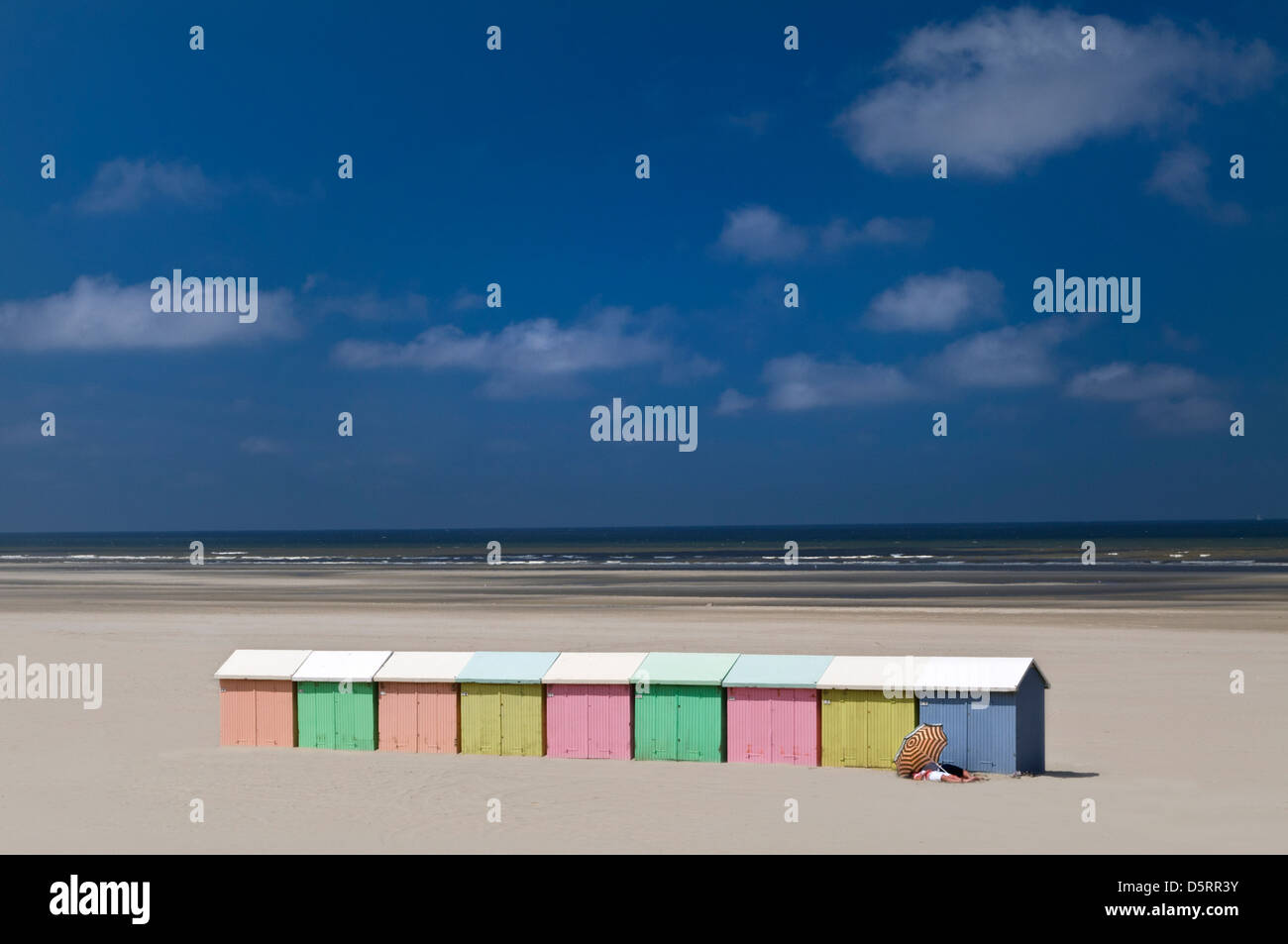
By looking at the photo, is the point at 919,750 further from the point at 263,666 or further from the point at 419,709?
the point at 263,666

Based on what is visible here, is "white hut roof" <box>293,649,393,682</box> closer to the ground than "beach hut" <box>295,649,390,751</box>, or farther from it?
farther from it

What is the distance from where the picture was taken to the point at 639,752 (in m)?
23.9

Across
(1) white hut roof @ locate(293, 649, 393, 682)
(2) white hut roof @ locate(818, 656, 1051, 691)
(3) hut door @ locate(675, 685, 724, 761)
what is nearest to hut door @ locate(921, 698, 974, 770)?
(2) white hut roof @ locate(818, 656, 1051, 691)

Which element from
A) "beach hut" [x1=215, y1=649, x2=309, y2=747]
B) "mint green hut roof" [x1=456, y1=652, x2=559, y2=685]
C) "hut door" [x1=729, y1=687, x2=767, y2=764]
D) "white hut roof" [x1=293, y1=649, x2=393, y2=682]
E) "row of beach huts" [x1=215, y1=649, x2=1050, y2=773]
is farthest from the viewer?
"beach hut" [x1=215, y1=649, x2=309, y2=747]

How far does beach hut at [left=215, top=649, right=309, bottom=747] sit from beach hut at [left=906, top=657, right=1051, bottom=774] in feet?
39.5

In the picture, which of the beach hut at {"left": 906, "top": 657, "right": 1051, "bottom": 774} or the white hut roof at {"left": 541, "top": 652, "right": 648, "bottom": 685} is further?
the white hut roof at {"left": 541, "top": 652, "right": 648, "bottom": 685}

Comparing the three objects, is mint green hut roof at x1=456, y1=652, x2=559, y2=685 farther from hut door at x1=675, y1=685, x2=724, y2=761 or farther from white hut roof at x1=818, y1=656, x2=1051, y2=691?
white hut roof at x1=818, y1=656, x2=1051, y2=691

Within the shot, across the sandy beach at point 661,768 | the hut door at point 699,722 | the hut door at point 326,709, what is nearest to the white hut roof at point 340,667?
the hut door at point 326,709

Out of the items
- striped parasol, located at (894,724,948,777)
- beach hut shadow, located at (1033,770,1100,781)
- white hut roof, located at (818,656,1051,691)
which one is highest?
white hut roof, located at (818,656,1051,691)

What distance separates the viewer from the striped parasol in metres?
21.8

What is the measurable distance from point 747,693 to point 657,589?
53.4 meters

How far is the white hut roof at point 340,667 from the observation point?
25.2 meters

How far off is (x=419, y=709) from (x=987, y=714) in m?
10.5
